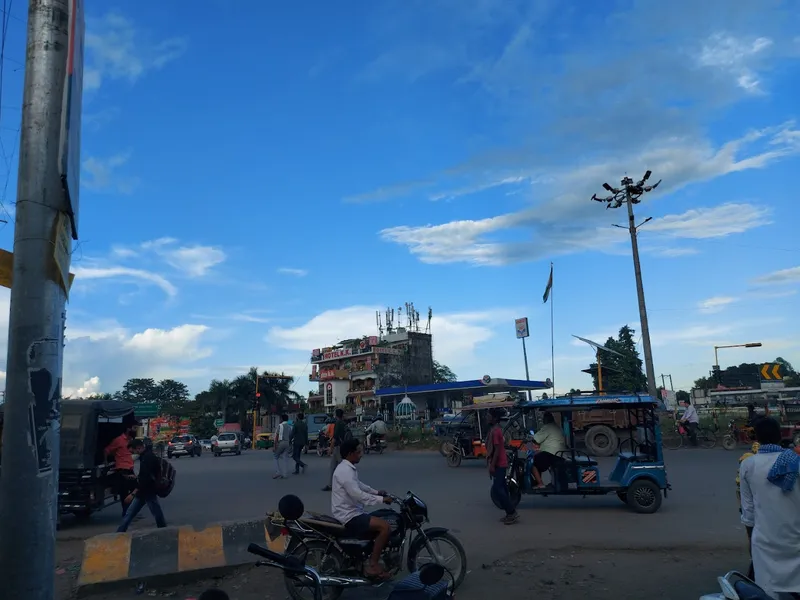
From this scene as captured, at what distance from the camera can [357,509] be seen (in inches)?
237

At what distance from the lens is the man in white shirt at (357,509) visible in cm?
583

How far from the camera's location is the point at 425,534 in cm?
619

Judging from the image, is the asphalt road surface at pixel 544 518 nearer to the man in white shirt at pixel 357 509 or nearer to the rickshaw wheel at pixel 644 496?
the rickshaw wheel at pixel 644 496

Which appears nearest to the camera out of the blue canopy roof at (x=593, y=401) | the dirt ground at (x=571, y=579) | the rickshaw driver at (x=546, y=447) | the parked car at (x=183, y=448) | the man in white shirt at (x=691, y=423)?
the dirt ground at (x=571, y=579)

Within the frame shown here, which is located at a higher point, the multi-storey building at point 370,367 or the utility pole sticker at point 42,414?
the multi-storey building at point 370,367

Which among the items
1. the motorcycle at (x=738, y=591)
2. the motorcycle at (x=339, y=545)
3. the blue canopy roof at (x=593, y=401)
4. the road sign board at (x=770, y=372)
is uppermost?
the road sign board at (x=770, y=372)

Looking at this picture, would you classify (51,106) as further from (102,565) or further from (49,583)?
(102,565)

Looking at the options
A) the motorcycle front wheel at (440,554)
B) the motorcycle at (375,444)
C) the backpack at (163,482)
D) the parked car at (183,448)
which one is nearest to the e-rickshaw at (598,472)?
the motorcycle front wheel at (440,554)

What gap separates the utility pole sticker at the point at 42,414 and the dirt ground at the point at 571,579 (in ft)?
10.6

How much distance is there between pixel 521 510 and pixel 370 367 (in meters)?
71.7

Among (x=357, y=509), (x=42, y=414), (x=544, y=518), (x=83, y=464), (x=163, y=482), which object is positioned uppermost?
(x=42, y=414)

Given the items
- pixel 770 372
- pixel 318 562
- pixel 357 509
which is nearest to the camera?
pixel 318 562

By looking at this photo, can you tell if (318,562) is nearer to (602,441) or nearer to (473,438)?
(473,438)

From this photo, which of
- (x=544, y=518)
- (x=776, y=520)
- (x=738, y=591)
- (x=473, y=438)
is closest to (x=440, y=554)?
(x=776, y=520)
